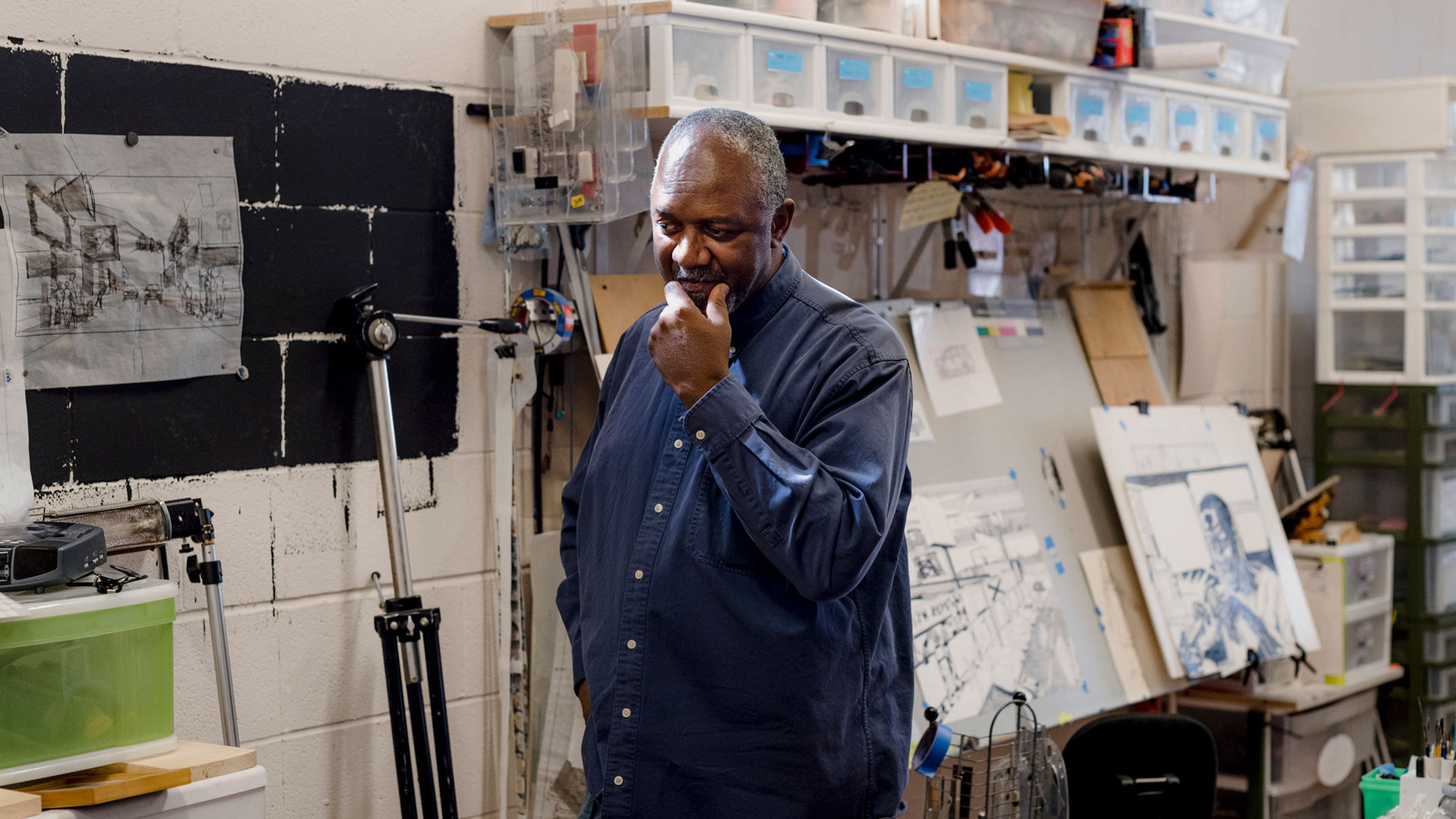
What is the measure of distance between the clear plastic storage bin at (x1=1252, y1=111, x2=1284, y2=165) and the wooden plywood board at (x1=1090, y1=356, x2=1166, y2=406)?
65 cm

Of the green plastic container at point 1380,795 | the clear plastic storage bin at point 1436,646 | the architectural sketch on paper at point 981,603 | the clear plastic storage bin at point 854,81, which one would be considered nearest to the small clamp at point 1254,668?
the architectural sketch on paper at point 981,603

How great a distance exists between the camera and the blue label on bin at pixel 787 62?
8.82ft

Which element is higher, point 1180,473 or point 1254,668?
point 1180,473

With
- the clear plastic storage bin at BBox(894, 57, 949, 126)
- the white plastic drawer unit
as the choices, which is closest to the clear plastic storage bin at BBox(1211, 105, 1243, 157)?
the white plastic drawer unit

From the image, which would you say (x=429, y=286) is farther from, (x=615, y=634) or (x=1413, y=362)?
(x=1413, y=362)

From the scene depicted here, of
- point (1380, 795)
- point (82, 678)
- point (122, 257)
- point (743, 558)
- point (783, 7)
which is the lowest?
point (1380, 795)

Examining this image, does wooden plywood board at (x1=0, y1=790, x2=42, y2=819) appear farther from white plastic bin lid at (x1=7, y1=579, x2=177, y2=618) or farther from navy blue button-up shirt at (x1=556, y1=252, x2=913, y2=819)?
navy blue button-up shirt at (x1=556, y1=252, x2=913, y2=819)

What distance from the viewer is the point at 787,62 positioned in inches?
107

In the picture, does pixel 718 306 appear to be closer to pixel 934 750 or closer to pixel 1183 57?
pixel 934 750

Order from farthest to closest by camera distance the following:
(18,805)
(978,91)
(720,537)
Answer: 1. (978,91)
2. (720,537)
3. (18,805)

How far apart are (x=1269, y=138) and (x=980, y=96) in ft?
4.11

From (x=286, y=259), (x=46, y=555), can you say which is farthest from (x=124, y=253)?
(x=46, y=555)

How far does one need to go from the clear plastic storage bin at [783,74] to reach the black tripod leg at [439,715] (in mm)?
1152

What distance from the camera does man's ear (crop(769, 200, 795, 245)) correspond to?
64.4 inches
